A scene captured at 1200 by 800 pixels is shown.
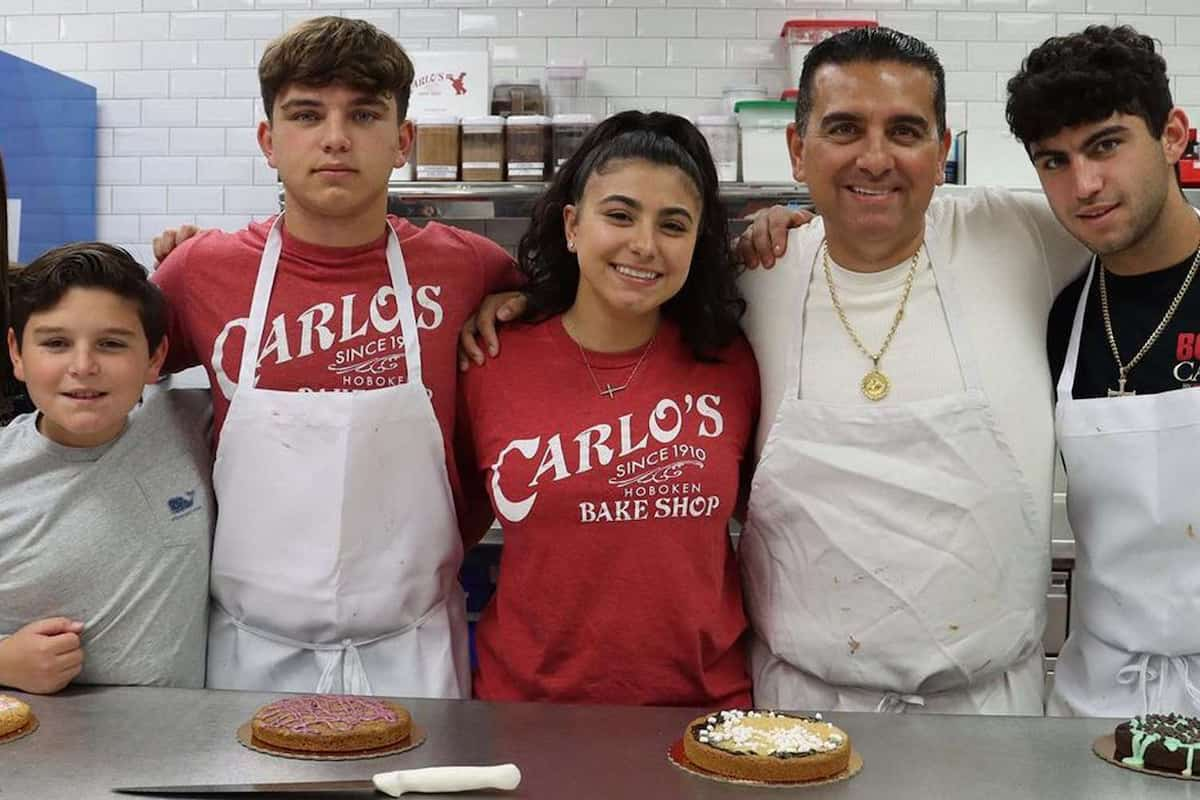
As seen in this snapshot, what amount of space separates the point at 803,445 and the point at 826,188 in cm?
42

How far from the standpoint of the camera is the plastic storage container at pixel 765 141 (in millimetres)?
3904

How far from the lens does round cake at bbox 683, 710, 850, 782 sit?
1346mm

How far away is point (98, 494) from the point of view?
186 cm

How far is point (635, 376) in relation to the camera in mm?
1995

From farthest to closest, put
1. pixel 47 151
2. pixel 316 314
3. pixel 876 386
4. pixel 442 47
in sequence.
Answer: pixel 442 47 → pixel 47 151 → pixel 316 314 → pixel 876 386

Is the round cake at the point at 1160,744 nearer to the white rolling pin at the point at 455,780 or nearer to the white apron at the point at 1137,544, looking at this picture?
the white apron at the point at 1137,544

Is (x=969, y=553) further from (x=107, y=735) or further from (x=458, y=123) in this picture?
(x=458, y=123)

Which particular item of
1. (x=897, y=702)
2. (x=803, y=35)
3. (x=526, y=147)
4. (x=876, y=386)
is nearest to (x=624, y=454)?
(x=876, y=386)

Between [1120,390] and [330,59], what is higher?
[330,59]

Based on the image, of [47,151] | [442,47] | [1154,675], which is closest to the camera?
[1154,675]

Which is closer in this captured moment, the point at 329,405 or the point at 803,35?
the point at 329,405

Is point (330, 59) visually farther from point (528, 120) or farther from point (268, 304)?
point (528, 120)

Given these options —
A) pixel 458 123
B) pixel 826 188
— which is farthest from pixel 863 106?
pixel 458 123

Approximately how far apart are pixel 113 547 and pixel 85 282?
417 millimetres
